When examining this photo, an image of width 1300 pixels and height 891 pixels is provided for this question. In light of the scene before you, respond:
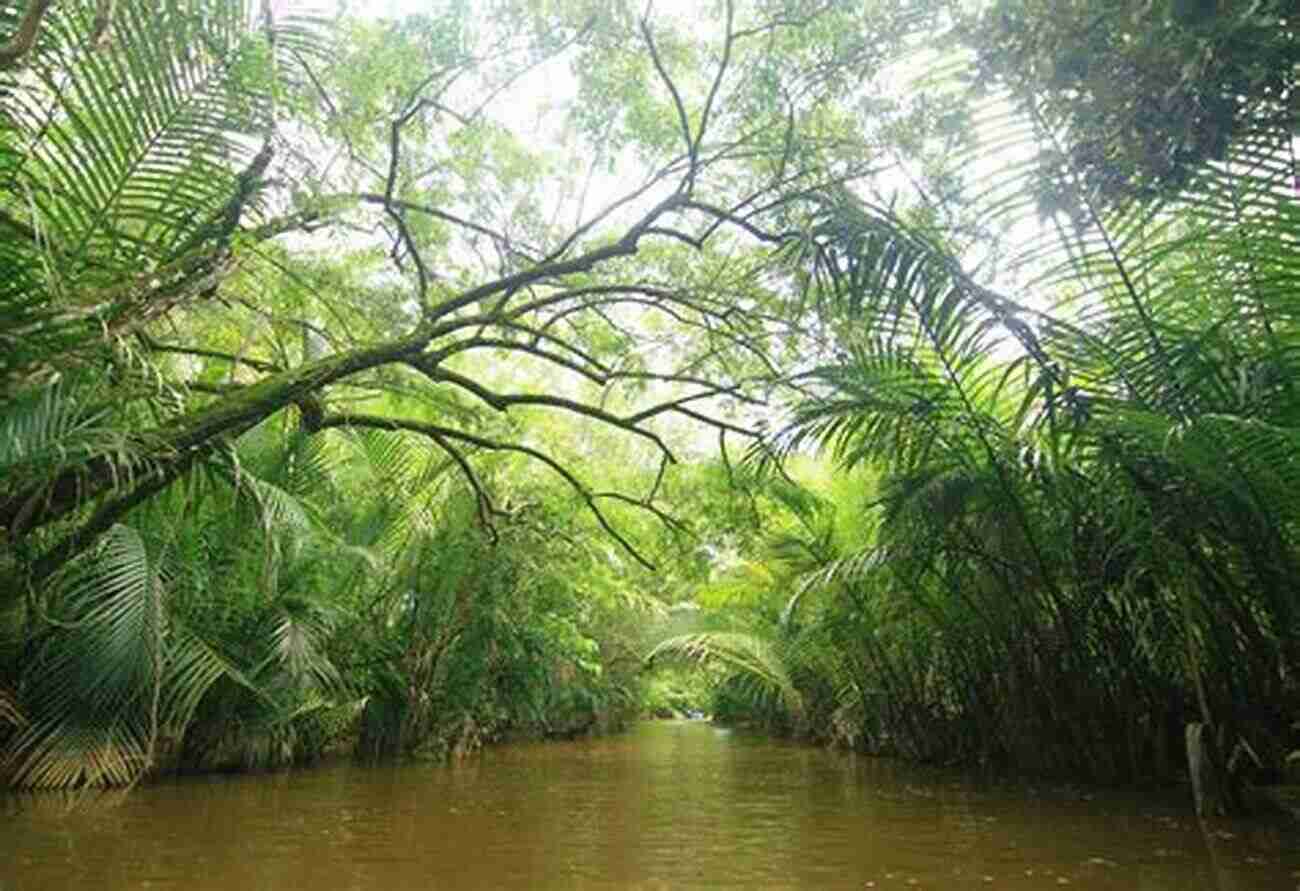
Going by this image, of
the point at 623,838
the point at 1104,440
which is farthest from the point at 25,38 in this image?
the point at 1104,440

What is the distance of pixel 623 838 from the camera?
5312 mm

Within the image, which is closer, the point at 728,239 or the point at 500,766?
the point at 728,239

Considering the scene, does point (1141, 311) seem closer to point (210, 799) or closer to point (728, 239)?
point (728, 239)

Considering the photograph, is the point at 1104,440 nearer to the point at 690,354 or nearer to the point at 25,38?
the point at 690,354

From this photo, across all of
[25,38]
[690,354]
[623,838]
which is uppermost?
[690,354]

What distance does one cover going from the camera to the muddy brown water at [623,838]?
4.08 metres

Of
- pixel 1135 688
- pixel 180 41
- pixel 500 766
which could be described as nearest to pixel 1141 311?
pixel 1135 688

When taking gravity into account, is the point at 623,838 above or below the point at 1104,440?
below

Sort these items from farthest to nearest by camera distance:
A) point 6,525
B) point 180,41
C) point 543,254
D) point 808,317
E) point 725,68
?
1. point 543,254
2. point 808,317
3. point 725,68
4. point 6,525
5. point 180,41

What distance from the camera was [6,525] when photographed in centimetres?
430

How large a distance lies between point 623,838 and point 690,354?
12.9ft

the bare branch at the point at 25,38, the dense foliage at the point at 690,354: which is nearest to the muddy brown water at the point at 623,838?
the dense foliage at the point at 690,354

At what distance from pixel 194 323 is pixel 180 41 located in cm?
415

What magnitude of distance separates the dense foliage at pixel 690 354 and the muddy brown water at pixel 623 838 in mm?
650
